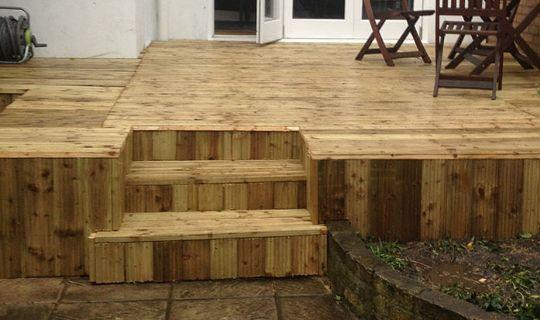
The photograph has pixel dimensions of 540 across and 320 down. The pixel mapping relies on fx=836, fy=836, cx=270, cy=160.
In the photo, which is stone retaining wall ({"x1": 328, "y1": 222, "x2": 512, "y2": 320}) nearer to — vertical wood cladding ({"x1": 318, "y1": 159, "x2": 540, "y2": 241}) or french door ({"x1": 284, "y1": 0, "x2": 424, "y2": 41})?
vertical wood cladding ({"x1": 318, "y1": 159, "x2": 540, "y2": 241})

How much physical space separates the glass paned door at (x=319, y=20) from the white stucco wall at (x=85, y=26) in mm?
2256

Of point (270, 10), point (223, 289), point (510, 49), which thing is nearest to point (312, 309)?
point (223, 289)

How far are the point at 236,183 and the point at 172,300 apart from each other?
2.34 ft

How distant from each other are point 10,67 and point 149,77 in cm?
113

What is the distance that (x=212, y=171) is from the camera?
399 centimetres

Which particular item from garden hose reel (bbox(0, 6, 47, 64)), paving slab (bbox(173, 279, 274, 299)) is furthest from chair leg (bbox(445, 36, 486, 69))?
garden hose reel (bbox(0, 6, 47, 64))

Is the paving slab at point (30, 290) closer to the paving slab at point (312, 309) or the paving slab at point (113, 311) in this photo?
the paving slab at point (113, 311)

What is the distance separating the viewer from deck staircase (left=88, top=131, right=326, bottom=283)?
3.59 meters

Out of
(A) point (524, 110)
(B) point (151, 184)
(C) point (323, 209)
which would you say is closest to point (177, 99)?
(B) point (151, 184)

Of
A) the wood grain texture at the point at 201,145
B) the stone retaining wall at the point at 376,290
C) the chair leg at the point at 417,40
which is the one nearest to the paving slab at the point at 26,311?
the wood grain texture at the point at 201,145

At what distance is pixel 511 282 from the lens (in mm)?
3250

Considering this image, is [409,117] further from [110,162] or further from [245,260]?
[110,162]

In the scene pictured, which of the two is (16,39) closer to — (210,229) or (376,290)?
(210,229)

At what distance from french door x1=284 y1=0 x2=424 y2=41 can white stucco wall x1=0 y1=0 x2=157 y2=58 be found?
2265mm
